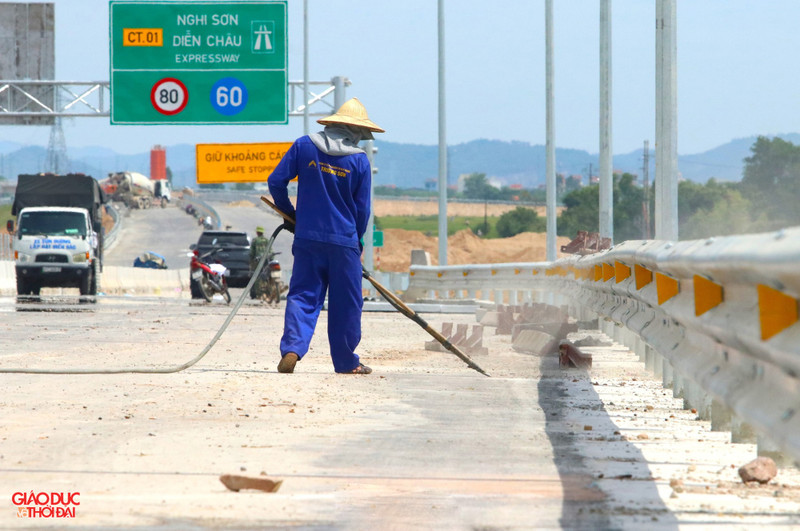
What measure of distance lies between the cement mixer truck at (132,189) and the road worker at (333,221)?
3898 inches

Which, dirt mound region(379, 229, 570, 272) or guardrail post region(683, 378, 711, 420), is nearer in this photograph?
guardrail post region(683, 378, 711, 420)

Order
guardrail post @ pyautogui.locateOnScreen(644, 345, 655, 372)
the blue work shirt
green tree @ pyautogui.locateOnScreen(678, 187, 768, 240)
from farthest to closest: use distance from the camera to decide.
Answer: green tree @ pyautogui.locateOnScreen(678, 187, 768, 240) → guardrail post @ pyautogui.locateOnScreen(644, 345, 655, 372) → the blue work shirt

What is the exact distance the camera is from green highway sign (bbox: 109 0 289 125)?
33.0 metres

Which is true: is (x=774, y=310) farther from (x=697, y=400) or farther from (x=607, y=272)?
(x=607, y=272)

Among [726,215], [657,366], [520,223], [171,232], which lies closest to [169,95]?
[657,366]

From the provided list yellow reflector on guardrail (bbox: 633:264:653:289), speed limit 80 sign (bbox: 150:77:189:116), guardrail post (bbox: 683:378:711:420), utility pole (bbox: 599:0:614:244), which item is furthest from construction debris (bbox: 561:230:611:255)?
speed limit 80 sign (bbox: 150:77:189:116)

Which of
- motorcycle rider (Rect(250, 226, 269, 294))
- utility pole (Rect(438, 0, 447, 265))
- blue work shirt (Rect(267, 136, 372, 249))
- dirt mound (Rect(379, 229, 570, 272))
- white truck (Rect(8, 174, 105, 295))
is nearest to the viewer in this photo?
blue work shirt (Rect(267, 136, 372, 249))

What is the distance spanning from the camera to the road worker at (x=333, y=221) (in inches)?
377

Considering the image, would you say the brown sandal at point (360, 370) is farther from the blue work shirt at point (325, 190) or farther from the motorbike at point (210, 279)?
the motorbike at point (210, 279)

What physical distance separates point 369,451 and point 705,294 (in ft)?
5.56

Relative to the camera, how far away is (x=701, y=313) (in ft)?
16.9

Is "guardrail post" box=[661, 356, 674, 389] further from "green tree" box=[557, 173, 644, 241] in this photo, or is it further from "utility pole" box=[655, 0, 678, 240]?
"green tree" box=[557, 173, 644, 241]

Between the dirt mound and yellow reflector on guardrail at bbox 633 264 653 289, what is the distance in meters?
75.2

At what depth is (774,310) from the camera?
3850 millimetres
